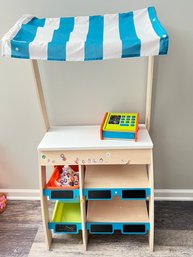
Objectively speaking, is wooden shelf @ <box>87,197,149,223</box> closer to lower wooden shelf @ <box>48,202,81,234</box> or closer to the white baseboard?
lower wooden shelf @ <box>48,202,81,234</box>

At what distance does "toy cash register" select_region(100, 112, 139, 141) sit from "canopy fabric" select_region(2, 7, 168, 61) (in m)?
0.44

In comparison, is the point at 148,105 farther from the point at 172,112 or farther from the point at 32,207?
the point at 32,207

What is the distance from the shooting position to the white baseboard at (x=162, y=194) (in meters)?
1.84

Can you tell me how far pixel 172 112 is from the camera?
62.7 inches

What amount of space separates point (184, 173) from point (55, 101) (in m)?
1.05

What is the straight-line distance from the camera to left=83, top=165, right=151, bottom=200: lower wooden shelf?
4.51 ft

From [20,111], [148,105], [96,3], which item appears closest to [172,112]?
[148,105]

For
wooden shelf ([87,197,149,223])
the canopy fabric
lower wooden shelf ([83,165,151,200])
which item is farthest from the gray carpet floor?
the canopy fabric

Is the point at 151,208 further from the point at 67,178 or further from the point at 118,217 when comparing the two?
the point at 67,178

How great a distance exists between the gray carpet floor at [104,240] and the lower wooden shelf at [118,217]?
127mm

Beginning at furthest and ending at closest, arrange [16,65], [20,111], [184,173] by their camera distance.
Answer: [184,173], [20,111], [16,65]

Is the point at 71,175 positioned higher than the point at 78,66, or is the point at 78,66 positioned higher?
the point at 78,66

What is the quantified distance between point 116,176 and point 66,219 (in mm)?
438

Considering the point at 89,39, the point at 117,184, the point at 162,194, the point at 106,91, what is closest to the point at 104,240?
the point at 117,184
